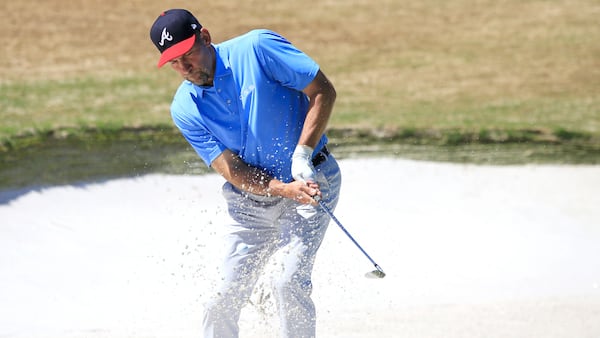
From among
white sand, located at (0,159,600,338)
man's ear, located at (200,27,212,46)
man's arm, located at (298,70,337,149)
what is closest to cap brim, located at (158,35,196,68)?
man's ear, located at (200,27,212,46)

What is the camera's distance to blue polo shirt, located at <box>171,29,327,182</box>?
13.2 feet

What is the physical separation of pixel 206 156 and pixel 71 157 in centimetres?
360

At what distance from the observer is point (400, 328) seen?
5.29 meters

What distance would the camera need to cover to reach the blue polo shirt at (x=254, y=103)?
4016mm

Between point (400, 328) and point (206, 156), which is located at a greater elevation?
point (206, 156)

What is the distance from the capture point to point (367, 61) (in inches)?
434

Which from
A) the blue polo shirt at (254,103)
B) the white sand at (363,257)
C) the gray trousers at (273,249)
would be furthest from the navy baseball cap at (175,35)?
the white sand at (363,257)

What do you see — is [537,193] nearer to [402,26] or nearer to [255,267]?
[255,267]

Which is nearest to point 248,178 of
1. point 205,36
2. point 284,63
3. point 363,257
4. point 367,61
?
point 284,63

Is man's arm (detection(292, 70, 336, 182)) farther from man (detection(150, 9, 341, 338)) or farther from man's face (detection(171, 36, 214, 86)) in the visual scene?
man's face (detection(171, 36, 214, 86))

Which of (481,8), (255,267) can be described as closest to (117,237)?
(255,267)

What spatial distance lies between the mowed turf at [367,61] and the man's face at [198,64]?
14.0 feet

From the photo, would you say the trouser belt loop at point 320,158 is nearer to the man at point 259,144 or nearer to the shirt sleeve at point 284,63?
the man at point 259,144

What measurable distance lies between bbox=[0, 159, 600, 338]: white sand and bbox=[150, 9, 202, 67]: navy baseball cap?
138 centimetres
